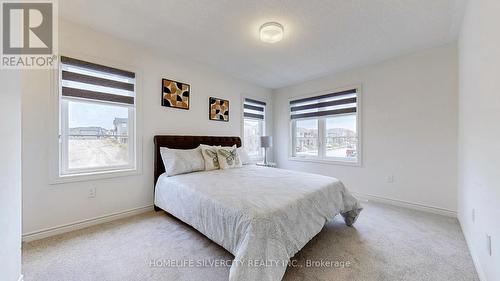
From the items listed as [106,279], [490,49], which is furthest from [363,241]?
[106,279]

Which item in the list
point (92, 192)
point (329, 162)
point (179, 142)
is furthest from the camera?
point (329, 162)

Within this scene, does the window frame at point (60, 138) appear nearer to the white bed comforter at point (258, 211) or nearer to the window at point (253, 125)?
the white bed comforter at point (258, 211)

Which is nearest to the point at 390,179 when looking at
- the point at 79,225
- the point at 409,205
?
the point at 409,205

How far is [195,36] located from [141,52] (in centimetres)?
91

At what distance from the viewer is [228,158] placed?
127 inches

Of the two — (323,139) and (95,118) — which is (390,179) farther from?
(95,118)

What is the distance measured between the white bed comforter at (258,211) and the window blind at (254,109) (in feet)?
7.45

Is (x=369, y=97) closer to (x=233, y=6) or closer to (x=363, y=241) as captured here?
(x=363, y=241)

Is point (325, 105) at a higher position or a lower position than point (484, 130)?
higher

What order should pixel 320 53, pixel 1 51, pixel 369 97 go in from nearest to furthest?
1. pixel 1 51
2. pixel 320 53
3. pixel 369 97

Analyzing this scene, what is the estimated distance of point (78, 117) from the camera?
7.87 feet

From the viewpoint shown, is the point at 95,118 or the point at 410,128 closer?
the point at 95,118

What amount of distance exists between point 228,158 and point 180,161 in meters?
0.79

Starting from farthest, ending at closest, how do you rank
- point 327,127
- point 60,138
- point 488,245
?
point 327,127 < point 60,138 < point 488,245
